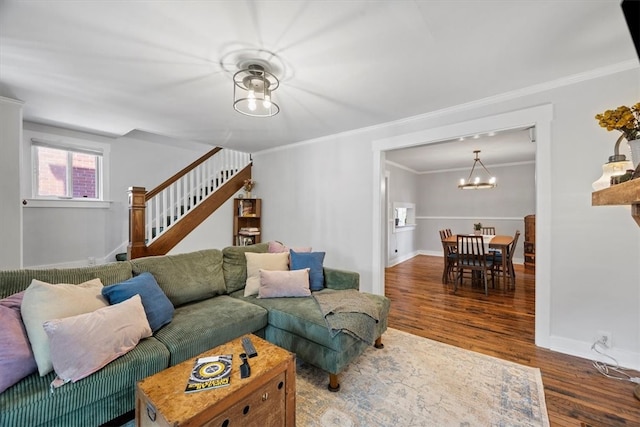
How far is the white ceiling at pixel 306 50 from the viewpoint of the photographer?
1609 millimetres

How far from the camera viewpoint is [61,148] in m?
4.07

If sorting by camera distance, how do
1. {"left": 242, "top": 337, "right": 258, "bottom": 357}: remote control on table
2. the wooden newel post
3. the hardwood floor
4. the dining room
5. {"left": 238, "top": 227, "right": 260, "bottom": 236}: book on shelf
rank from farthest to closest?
1. the dining room
2. {"left": 238, "top": 227, "right": 260, "bottom": 236}: book on shelf
3. the wooden newel post
4. the hardwood floor
5. {"left": 242, "top": 337, "right": 258, "bottom": 357}: remote control on table

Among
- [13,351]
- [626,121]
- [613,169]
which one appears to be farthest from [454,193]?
[13,351]

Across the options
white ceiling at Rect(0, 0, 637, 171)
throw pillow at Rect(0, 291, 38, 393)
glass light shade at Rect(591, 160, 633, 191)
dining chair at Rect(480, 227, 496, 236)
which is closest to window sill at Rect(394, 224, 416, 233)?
dining chair at Rect(480, 227, 496, 236)

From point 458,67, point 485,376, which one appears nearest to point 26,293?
point 485,376

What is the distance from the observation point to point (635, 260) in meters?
2.17

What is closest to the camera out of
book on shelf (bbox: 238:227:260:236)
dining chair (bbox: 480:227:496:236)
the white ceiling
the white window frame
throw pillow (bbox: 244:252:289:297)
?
the white ceiling

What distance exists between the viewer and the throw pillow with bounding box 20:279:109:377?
135 centimetres

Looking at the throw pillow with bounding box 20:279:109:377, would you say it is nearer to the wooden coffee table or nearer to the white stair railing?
the wooden coffee table

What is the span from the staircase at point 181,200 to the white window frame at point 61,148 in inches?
41.9

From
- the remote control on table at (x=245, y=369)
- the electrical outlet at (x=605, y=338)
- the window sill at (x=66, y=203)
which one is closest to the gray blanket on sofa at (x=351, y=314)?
the remote control on table at (x=245, y=369)

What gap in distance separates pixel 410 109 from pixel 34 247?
5.43 m

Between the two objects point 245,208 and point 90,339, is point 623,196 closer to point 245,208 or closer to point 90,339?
point 90,339

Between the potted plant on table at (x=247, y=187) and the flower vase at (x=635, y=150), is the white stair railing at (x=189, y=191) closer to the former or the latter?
the potted plant on table at (x=247, y=187)
